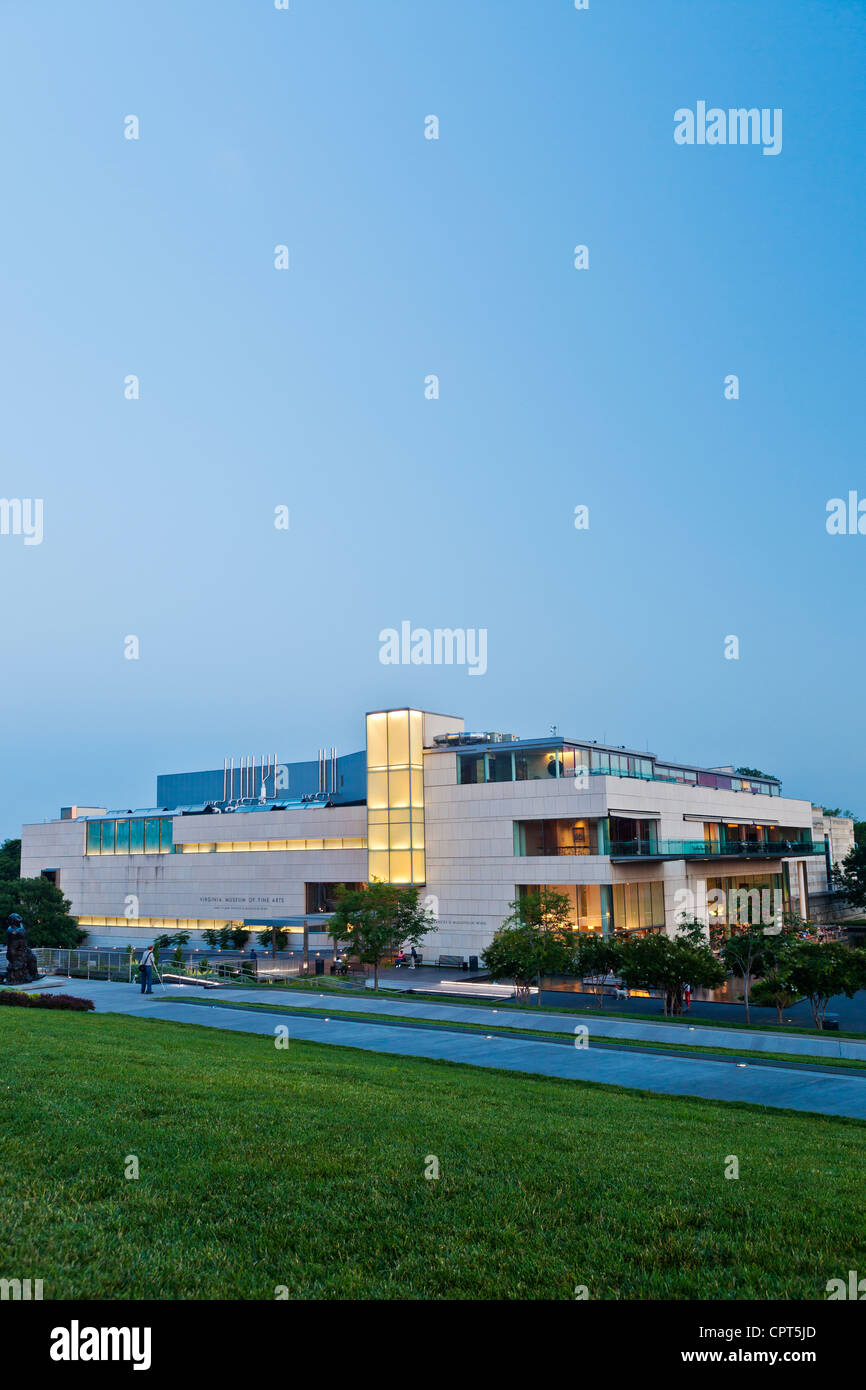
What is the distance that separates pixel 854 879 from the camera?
85.1 meters

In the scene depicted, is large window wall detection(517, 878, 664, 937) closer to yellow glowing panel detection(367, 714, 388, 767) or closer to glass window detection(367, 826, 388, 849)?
glass window detection(367, 826, 388, 849)

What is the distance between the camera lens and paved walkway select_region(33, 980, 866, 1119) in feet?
51.6

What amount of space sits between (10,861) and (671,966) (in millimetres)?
92029

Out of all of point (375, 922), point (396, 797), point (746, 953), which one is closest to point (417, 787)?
point (396, 797)

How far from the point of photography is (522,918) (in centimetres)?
3784

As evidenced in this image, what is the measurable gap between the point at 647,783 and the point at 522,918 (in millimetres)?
19511

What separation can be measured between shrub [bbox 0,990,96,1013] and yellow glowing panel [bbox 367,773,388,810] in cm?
3018

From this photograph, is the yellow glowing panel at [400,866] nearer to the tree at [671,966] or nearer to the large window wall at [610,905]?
the large window wall at [610,905]

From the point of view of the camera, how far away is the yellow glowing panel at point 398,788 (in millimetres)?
56906

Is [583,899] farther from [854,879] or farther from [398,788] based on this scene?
[854,879]

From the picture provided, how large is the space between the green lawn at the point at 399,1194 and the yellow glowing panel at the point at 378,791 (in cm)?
4373
